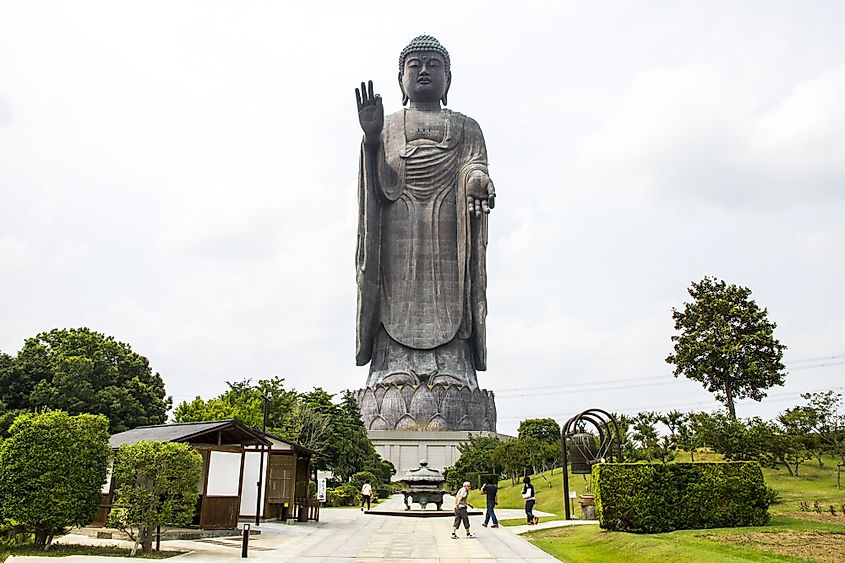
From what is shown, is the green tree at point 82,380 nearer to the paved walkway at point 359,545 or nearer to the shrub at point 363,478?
the shrub at point 363,478

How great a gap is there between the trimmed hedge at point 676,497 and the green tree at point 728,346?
54.9ft

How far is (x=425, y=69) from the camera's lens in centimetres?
4025

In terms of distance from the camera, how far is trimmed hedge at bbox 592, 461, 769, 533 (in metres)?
12.2

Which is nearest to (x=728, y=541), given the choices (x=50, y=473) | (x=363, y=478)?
(x=50, y=473)

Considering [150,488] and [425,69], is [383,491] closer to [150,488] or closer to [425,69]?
[150,488]

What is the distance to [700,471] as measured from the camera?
1257cm

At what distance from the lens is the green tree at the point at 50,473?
11.1 m

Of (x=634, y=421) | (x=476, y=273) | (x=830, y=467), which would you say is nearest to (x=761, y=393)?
(x=830, y=467)

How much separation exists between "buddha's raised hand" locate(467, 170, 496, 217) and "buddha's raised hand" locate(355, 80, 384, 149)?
18.6 feet

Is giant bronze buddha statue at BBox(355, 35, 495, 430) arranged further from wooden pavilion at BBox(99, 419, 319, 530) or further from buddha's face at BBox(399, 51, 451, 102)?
wooden pavilion at BBox(99, 419, 319, 530)

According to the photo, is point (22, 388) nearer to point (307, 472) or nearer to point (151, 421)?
point (151, 421)

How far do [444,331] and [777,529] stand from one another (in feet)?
93.7

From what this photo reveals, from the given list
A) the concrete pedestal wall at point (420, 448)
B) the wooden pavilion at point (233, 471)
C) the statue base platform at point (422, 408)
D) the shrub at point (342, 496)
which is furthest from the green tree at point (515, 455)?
the wooden pavilion at point (233, 471)

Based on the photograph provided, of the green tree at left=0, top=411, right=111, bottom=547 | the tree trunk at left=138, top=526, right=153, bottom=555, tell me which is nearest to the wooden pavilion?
the green tree at left=0, top=411, right=111, bottom=547
